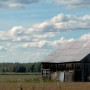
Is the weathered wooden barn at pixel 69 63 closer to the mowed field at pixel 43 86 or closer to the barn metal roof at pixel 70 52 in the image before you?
the barn metal roof at pixel 70 52

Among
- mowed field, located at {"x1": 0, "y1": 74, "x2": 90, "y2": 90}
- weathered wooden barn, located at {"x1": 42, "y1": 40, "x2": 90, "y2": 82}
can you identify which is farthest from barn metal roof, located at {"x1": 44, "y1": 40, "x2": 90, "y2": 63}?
mowed field, located at {"x1": 0, "y1": 74, "x2": 90, "y2": 90}

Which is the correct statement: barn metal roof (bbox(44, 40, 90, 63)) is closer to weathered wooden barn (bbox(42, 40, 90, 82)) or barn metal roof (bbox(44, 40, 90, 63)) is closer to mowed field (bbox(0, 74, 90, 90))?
weathered wooden barn (bbox(42, 40, 90, 82))

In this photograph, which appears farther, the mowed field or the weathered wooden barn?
the weathered wooden barn

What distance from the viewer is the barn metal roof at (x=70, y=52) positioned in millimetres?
64438

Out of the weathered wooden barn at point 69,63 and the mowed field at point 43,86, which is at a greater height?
the weathered wooden barn at point 69,63

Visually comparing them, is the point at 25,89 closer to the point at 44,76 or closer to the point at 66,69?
the point at 66,69

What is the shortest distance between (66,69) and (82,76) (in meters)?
2.95

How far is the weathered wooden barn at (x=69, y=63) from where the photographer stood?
6341 cm

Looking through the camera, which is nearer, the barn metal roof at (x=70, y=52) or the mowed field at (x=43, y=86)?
the mowed field at (x=43, y=86)

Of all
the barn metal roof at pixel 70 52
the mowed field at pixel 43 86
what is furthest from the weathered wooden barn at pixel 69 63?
the mowed field at pixel 43 86

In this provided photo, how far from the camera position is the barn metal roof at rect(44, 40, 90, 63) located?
64438mm

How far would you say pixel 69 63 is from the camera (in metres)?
65.2

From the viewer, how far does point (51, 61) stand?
227 ft

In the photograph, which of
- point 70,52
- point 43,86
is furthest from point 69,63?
point 43,86
